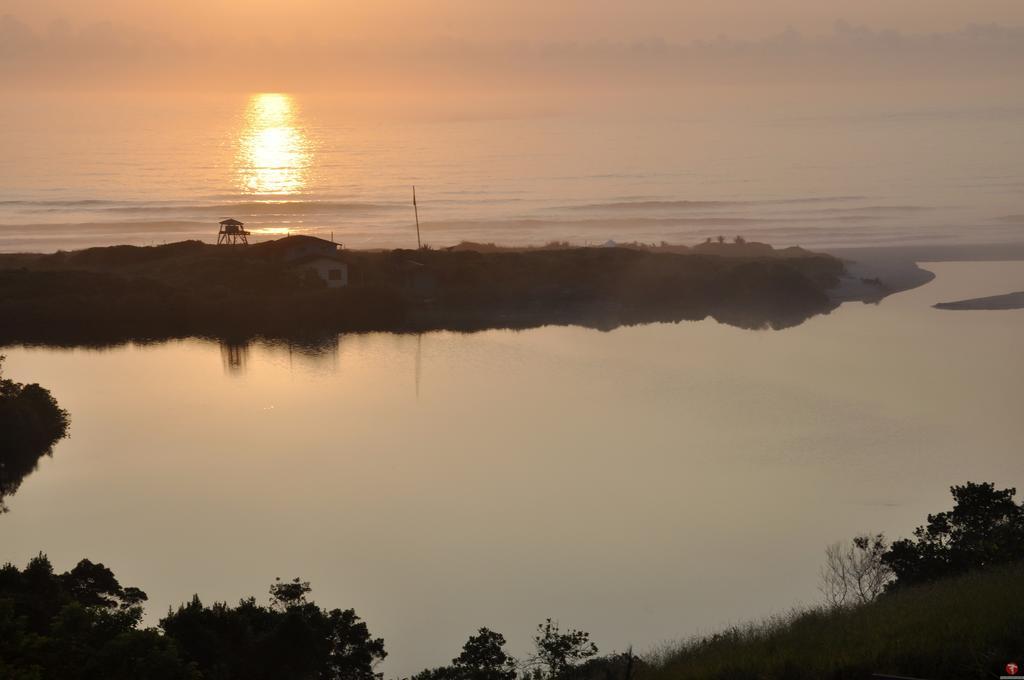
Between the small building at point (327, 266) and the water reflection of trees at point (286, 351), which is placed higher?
the small building at point (327, 266)

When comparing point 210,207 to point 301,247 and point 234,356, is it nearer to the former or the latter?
point 301,247

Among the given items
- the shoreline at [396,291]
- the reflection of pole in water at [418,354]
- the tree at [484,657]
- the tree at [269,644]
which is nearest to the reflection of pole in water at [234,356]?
the shoreline at [396,291]

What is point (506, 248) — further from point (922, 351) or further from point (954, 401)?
point (954, 401)

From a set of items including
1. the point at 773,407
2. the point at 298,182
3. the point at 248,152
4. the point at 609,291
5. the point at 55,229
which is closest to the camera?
the point at 773,407

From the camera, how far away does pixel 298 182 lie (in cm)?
8938

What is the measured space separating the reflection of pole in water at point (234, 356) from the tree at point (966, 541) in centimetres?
2393

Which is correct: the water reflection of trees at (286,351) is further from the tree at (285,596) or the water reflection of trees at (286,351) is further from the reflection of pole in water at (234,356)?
the tree at (285,596)

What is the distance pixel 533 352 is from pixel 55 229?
40.9 metres

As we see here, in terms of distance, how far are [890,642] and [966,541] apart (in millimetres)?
4854

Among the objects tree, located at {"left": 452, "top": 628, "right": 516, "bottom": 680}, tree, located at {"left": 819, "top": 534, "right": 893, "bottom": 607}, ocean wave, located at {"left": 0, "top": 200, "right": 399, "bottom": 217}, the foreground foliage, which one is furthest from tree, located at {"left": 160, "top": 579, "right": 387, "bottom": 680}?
ocean wave, located at {"left": 0, "top": 200, "right": 399, "bottom": 217}

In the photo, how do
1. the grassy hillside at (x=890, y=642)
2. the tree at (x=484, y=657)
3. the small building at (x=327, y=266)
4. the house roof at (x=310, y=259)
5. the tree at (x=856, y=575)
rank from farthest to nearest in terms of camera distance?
1. the house roof at (x=310, y=259)
2. the small building at (x=327, y=266)
3. the tree at (x=856, y=575)
4. the tree at (x=484, y=657)
5. the grassy hillside at (x=890, y=642)

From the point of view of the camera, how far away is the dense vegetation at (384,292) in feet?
144

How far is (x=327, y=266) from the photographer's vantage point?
163ft

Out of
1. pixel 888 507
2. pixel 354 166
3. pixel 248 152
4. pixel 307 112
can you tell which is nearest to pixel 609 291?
pixel 888 507
